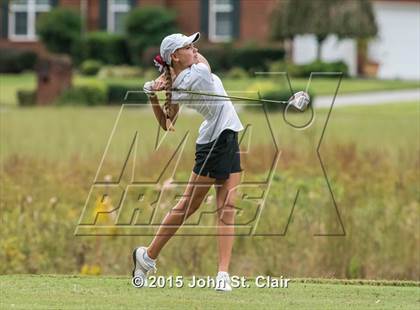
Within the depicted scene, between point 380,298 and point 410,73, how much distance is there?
47474 mm

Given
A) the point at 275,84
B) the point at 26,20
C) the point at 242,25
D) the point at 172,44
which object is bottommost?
the point at 26,20

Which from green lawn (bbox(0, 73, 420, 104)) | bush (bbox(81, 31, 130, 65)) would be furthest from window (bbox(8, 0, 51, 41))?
green lawn (bbox(0, 73, 420, 104))

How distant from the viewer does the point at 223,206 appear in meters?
9.06

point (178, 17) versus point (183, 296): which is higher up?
point (183, 296)

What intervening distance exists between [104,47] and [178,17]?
383 centimetres

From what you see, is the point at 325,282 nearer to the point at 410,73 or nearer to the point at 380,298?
the point at 380,298

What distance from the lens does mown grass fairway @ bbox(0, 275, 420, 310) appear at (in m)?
8.60

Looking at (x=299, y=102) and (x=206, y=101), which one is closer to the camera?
(x=206, y=101)

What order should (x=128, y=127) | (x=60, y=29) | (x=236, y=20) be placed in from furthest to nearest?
(x=236, y=20) → (x=60, y=29) → (x=128, y=127)

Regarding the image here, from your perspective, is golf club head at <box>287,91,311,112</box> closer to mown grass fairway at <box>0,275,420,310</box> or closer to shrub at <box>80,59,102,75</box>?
mown grass fairway at <box>0,275,420,310</box>

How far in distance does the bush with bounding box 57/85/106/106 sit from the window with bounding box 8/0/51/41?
1817 cm

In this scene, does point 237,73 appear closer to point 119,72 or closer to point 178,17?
point 119,72

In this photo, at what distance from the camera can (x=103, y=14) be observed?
57.5 m

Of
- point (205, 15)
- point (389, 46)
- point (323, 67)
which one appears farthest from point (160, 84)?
point (389, 46)
